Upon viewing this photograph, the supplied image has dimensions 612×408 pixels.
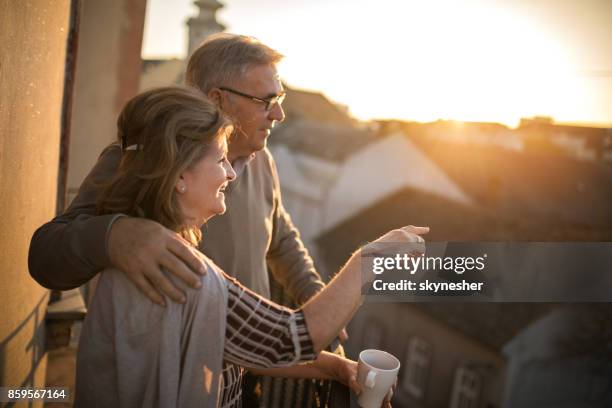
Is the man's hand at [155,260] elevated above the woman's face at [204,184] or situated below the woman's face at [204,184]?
below

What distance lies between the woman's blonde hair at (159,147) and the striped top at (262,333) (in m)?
0.35

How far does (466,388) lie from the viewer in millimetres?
12234

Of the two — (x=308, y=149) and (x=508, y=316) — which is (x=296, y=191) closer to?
(x=308, y=149)

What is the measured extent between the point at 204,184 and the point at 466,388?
12741 millimetres

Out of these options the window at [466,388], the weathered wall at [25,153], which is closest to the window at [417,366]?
the window at [466,388]

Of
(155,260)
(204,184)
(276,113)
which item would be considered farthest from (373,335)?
(155,260)

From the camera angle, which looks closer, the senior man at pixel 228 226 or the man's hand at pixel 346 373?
the senior man at pixel 228 226

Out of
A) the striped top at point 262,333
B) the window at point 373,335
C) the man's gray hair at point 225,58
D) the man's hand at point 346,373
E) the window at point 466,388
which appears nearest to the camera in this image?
the striped top at point 262,333

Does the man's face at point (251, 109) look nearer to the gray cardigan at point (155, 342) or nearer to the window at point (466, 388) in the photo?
the gray cardigan at point (155, 342)

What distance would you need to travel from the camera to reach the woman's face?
1.54 metres

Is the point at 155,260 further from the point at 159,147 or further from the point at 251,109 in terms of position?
the point at 251,109

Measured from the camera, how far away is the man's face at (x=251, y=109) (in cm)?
242

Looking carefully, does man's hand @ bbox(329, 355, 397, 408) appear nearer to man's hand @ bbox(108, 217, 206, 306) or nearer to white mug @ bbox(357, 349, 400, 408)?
white mug @ bbox(357, 349, 400, 408)

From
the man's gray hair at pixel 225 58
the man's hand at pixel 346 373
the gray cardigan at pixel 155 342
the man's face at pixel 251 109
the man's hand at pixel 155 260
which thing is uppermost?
the man's gray hair at pixel 225 58
